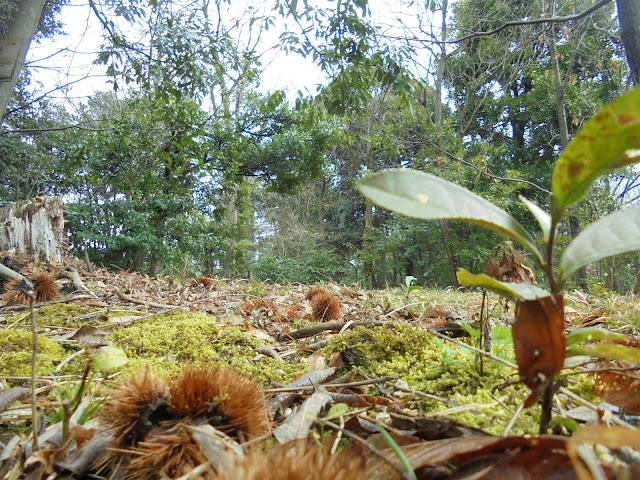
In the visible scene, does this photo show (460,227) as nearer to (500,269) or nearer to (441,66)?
(441,66)

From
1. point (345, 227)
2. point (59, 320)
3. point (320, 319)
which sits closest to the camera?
point (59, 320)

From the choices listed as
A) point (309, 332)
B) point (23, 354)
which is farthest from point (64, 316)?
point (309, 332)

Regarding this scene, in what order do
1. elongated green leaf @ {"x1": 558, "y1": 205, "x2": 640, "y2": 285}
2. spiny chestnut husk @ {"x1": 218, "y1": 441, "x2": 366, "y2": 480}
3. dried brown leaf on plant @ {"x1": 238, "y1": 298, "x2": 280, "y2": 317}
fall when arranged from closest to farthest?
spiny chestnut husk @ {"x1": 218, "y1": 441, "x2": 366, "y2": 480}, elongated green leaf @ {"x1": 558, "y1": 205, "x2": 640, "y2": 285}, dried brown leaf on plant @ {"x1": 238, "y1": 298, "x2": 280, "y2": 317}

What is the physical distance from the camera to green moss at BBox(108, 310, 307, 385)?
1.11 m

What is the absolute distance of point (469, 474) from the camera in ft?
1.42

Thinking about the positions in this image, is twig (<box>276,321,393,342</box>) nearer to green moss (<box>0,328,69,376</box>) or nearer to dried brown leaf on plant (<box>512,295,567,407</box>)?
green moss (<box>0,328,69,376</box>)

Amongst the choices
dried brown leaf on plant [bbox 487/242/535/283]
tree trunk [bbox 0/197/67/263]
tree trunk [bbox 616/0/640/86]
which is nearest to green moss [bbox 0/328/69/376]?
dried brown leaf on plant [bbox 487/242/535/283]

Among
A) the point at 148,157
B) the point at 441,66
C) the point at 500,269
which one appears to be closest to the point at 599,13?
the point at 441,66

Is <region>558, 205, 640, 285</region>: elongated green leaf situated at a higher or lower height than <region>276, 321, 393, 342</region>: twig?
higher

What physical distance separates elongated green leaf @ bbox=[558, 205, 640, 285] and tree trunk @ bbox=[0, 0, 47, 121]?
4304 millimetres

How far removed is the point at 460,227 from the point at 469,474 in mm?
11992

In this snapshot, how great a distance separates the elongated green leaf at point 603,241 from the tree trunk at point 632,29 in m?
2.65

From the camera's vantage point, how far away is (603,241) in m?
0.51

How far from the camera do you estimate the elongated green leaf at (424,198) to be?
46cm
